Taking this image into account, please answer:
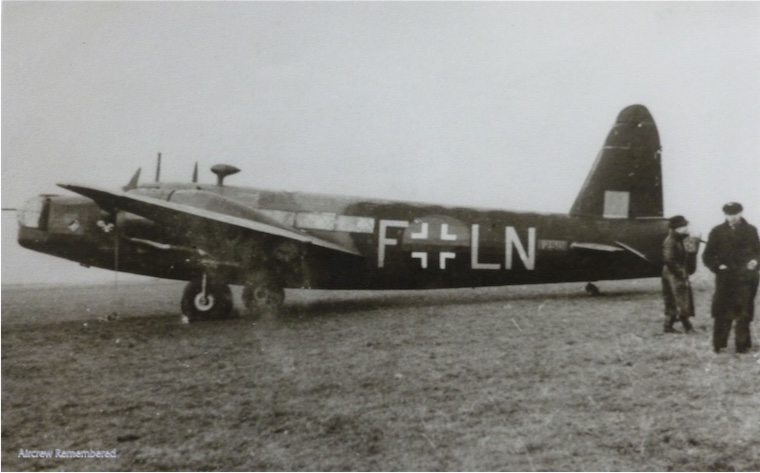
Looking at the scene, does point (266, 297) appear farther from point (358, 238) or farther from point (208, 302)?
point (358, 238)

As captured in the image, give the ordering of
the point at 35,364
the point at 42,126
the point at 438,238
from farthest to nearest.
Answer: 1. the point at 438,238
2. the point at 42,126
3. the point at 35,364

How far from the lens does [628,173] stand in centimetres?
685

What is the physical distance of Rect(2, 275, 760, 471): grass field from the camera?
3199mm

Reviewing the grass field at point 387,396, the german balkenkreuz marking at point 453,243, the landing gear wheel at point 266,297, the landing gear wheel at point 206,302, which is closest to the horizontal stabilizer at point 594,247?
the german balkenkreuz marking at point 453,243

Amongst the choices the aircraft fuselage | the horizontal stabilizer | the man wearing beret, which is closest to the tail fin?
the aircraft fuselage

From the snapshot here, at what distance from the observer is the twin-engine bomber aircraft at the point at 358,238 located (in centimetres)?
643

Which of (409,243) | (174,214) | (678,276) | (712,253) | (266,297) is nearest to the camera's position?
(712,253)

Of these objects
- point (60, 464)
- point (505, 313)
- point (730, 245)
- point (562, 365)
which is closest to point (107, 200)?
point (60, 464)

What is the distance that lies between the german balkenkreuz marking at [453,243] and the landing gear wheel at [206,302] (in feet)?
6.68

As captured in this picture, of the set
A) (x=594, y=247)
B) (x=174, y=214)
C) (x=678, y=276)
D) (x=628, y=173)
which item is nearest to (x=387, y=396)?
(x=678, y=276)

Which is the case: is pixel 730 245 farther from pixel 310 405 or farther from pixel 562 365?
pixel 310 405

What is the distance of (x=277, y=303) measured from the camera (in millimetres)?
6633

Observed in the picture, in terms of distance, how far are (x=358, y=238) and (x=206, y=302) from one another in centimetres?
207

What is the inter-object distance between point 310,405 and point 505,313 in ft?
9.96
